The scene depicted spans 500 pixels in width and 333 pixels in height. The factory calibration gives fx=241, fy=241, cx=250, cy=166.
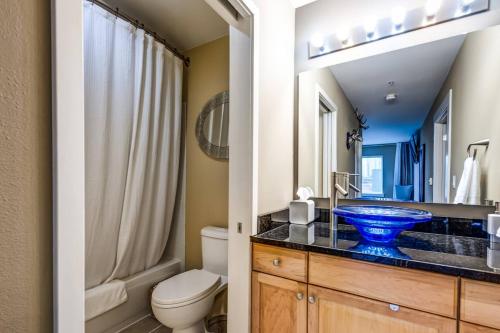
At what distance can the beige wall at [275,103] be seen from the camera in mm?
1391

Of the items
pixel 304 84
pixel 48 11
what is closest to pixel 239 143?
pixel 304 84

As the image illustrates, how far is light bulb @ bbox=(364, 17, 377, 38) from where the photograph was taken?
151cm

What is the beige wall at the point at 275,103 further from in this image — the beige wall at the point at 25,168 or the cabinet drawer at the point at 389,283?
the beige wall at the point at 25,168

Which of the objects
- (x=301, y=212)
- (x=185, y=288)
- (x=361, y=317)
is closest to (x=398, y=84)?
(x=301, y=212)

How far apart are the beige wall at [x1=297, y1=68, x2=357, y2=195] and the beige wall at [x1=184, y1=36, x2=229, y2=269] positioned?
710mm

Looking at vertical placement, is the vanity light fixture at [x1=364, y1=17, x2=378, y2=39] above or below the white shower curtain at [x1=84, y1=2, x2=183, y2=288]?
above

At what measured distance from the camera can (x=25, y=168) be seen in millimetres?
491

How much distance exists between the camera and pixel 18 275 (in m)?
0.48

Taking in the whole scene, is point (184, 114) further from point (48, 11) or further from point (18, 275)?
point (18, 275)

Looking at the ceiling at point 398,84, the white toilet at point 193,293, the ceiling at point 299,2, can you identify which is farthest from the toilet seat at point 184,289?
the ceiling at point 299,2

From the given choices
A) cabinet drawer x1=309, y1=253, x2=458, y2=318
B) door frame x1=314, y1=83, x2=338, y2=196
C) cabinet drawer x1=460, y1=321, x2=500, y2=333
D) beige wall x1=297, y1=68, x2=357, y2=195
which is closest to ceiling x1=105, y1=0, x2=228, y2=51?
beige wall x1=297, y1=68, x2=357, y2=195

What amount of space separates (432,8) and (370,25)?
31cm

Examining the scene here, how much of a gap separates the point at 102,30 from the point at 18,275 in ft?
5.75

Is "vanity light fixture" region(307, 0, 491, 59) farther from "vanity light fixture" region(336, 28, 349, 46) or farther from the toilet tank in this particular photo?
the toilet tank
